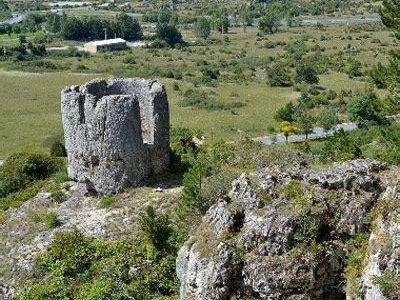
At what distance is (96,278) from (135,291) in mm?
1678

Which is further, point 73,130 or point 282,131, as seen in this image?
point 282,131

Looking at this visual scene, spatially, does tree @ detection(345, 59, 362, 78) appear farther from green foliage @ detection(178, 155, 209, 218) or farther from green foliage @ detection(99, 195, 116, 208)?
green foliage @ detection(178, 155, 209, 218)

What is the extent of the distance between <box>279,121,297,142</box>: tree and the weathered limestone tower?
80.2 ft

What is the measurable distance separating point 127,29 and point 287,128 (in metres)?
79.8

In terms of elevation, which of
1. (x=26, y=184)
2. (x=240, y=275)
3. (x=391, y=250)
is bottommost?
(x=26, y=184)

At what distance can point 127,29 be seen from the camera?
124938 millimetres

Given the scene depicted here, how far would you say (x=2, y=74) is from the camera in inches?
3307

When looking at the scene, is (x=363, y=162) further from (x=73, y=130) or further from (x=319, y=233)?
(x=73, y=130)

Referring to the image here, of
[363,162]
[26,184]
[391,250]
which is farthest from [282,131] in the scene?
[391,250]

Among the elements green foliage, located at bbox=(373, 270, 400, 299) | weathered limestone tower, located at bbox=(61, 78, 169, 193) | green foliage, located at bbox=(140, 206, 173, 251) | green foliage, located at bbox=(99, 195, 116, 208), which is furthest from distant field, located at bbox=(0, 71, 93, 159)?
green foliage, located at bbox=(373, 270, 400, 299)

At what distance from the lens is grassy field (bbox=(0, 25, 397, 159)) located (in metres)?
56.7

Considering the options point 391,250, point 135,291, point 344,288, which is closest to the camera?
point 391,250

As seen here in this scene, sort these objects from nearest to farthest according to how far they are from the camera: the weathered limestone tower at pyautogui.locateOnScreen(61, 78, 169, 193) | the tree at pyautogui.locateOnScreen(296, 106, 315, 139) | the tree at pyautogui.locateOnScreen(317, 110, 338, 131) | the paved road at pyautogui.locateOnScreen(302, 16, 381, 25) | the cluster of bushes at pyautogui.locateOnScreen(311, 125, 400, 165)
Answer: the weathered limestone tower at pyautogui.locateOnScreen(61, 78, 169, 193) → the cluster of bushes at pyautogui.locateOnScreen(311, 125, 400, 165) → the tree at pyautogui.locateOnScreen(296, 106, 315, 139) → the tree at pyautogui.locateOnScreen(317, 110, 338, 131) → the paved road at pyautogui.locateOnScreen(302, 16, 381, 25)

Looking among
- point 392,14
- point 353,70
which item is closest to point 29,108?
point 353,70
